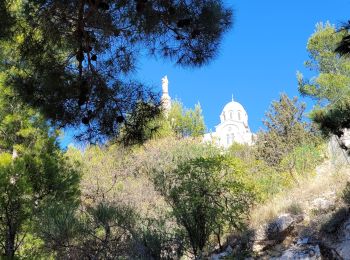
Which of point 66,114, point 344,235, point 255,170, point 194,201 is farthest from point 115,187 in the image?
point 66,114

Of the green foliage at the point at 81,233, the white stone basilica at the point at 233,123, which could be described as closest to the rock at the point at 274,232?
the green foliage at the point at 81,233

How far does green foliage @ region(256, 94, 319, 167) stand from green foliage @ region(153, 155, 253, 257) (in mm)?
8089

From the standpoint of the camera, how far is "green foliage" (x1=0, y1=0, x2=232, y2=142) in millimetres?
3324

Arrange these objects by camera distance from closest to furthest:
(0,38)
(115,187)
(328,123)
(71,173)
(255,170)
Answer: (0,38) → (328,123) → (71,173) → (255,170) → (115,187)

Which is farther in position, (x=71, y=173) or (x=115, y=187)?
(x=115, y=187)

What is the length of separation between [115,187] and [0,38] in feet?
33.4

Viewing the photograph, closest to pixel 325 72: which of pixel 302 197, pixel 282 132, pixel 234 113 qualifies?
pixel 282 132

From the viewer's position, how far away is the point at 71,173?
27.5 feet

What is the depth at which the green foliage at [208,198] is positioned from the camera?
21.9 ft

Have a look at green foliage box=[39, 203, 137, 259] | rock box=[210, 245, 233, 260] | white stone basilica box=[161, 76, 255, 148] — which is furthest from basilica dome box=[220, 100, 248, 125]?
green foliage box=[39, 203, 137, 259]

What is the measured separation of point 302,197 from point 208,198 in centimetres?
180

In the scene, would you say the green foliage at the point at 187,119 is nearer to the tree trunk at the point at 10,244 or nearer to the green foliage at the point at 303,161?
the green foliage at the point at 303,161

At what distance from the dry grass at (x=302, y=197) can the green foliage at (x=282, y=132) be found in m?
7.07

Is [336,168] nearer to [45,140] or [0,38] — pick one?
[45,140]
